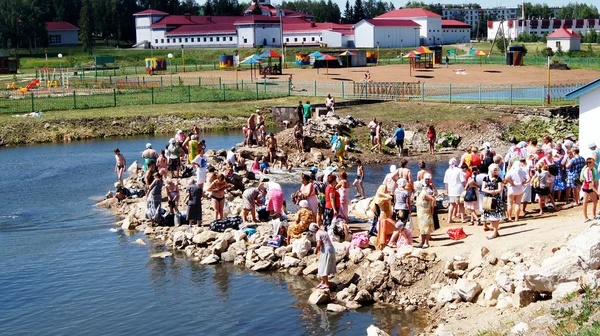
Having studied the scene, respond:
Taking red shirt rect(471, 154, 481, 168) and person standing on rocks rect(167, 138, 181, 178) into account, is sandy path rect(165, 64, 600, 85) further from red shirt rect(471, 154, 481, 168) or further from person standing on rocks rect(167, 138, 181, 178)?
red shirt rect(471, 154, 481, 168)

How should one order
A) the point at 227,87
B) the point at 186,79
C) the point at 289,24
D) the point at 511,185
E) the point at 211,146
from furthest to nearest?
the point at 289,24
the point at 186,79
the point at 227,87
the point at 211,146
the point at 511,185

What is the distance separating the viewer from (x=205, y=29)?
116688 millimetres

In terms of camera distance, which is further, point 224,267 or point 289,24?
point 289,24


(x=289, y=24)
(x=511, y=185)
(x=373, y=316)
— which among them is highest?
(x=289, y=24)

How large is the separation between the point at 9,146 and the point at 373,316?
3397 cm

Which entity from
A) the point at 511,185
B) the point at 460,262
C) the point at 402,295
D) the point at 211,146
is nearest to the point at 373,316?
the point at 402,295

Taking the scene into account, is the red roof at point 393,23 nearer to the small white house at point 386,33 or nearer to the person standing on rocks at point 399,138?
the small white house at point 386,33

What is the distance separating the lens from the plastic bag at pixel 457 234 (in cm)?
1912

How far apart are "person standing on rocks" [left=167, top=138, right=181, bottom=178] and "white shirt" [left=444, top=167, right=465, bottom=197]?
1256cm

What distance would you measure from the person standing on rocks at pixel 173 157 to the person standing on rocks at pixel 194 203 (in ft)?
22.6

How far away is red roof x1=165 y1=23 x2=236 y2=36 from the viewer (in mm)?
115250

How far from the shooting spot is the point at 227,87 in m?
61.7

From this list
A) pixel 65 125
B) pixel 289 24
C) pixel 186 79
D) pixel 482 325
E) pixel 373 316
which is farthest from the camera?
pixel 289 24

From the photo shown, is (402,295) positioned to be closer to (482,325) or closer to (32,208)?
(482,325)
